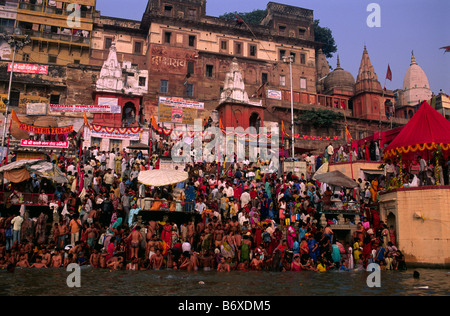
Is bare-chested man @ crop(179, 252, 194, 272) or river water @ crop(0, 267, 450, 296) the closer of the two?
river water @ crop(0, 267, 450, 296)

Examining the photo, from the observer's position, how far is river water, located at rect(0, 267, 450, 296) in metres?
9.23

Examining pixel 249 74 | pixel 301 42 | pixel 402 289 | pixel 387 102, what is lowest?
pixel 402 289

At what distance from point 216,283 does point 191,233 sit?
4.37 m

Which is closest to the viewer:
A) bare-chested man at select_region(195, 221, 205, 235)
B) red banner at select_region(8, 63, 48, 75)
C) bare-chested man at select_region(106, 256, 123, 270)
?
bare-chested man at select_region(106, 256, 123, 270)

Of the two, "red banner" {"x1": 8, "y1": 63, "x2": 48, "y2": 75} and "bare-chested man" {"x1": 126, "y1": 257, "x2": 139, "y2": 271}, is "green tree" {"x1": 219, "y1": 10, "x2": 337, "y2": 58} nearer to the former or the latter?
"red banner" {"x1": 8, "y1": 63, "x2": 48, "y2": 75}

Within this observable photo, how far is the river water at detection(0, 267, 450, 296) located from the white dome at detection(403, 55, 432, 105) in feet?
139

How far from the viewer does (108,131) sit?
1205 inches

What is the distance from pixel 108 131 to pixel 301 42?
2696 centimetres

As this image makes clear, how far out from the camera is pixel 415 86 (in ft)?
170

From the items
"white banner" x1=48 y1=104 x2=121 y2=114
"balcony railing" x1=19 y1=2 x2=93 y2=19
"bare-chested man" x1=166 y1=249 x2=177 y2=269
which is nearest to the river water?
"bare-chested man" x1=166 y1=249 x2=177 y2=269

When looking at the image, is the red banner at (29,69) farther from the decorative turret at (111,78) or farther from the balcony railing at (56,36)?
the balcony railing at (56,36)

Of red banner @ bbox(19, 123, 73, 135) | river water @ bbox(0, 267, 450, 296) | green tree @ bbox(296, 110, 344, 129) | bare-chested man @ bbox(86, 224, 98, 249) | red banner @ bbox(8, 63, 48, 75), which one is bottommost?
river water @ bbox(0, 267, 450, 296)
